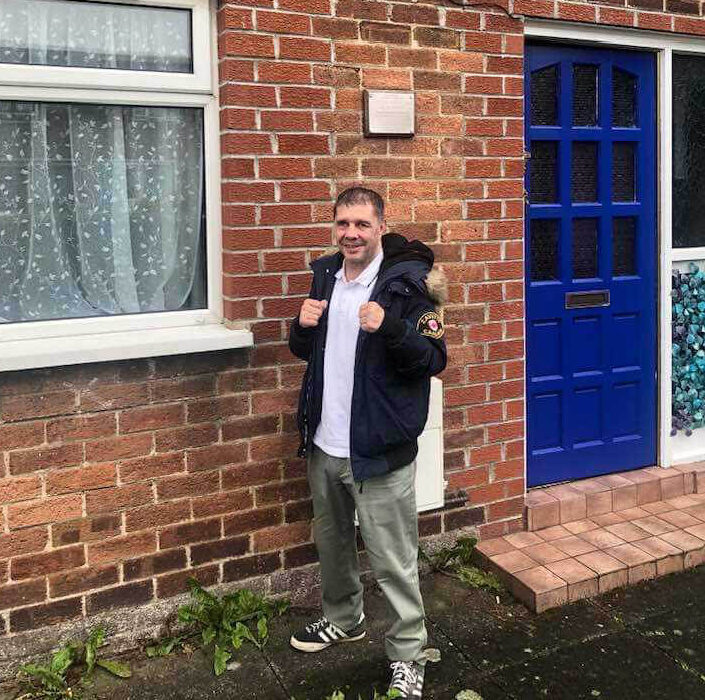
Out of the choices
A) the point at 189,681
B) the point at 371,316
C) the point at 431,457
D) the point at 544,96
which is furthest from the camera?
the point at 544,96

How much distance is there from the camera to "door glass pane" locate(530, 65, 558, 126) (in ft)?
14.2

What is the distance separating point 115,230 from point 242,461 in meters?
1.17

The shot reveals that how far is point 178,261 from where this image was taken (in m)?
3.64

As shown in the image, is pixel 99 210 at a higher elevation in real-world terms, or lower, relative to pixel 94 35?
lower

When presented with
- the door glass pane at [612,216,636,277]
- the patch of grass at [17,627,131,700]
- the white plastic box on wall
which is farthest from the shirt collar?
the door glass pane at [612,216,636,277]

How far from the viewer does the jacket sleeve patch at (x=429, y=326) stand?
292 cm

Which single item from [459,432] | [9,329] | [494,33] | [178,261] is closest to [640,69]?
[494,33]

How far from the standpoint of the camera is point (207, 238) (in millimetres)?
3643

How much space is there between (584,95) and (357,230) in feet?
7.27

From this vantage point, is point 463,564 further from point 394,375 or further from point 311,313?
point 311,313

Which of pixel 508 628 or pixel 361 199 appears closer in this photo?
pixel 361 199

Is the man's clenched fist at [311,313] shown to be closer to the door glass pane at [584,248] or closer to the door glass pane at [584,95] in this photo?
the door glass pane at [584,248]

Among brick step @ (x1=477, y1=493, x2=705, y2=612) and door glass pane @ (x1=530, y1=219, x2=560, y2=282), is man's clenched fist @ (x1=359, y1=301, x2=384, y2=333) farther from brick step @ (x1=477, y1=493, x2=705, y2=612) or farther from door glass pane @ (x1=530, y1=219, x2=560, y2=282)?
door glass pane @ (x1=530, y1=219, x2=560, y2=282)

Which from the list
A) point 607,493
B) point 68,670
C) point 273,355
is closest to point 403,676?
point 68,670
